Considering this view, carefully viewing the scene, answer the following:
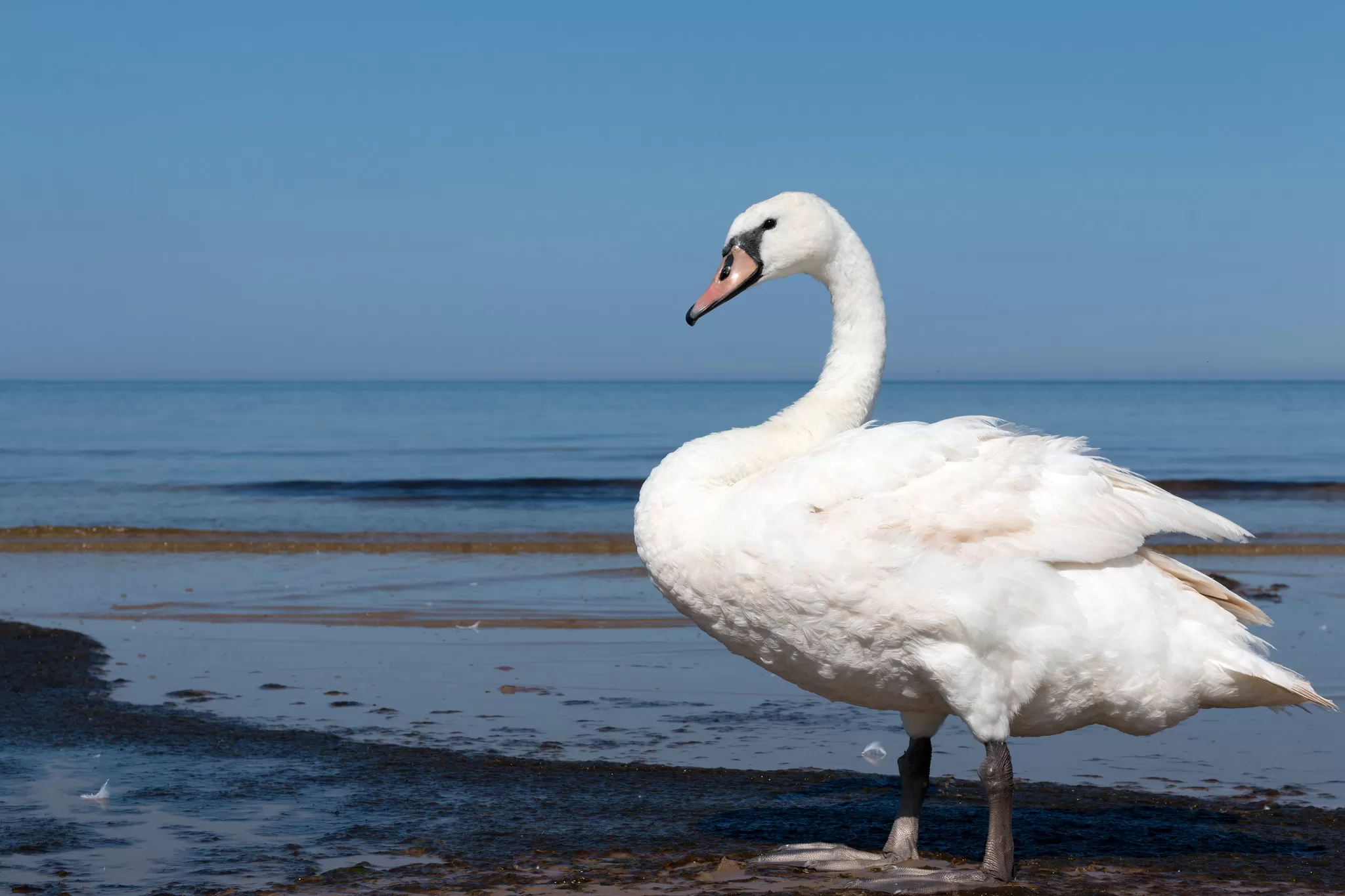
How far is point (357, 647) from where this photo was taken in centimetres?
851

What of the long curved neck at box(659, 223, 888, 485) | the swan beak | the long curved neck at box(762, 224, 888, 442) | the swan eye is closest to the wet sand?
the long curved neck at box(659, 223, 888, 485)

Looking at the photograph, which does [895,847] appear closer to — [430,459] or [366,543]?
[366,543]

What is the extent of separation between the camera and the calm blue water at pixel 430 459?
19234 mm

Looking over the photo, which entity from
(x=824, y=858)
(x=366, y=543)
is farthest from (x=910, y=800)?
(x=366, y=543)

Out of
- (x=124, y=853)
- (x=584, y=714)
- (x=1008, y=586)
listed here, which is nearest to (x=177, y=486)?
(x=584, y=714)

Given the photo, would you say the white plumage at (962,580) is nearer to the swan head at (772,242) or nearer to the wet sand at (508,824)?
the wet sand at (508,824)

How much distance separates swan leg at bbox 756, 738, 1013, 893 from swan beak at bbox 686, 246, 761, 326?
168 centimetres

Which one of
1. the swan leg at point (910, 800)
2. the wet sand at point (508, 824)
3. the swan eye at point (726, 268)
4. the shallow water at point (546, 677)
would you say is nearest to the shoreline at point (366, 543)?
the shallow water at point (546, 677)

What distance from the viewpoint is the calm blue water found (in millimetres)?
19234

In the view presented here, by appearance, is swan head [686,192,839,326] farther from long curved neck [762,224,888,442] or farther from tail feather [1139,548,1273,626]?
tail feather [1139,548,1273,626]

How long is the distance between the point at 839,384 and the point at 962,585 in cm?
115

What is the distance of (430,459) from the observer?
30.3m

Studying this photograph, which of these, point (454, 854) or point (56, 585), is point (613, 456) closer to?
point (56, 585)

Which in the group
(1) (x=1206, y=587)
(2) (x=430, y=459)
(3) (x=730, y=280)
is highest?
(3) (x=730, y=280)
